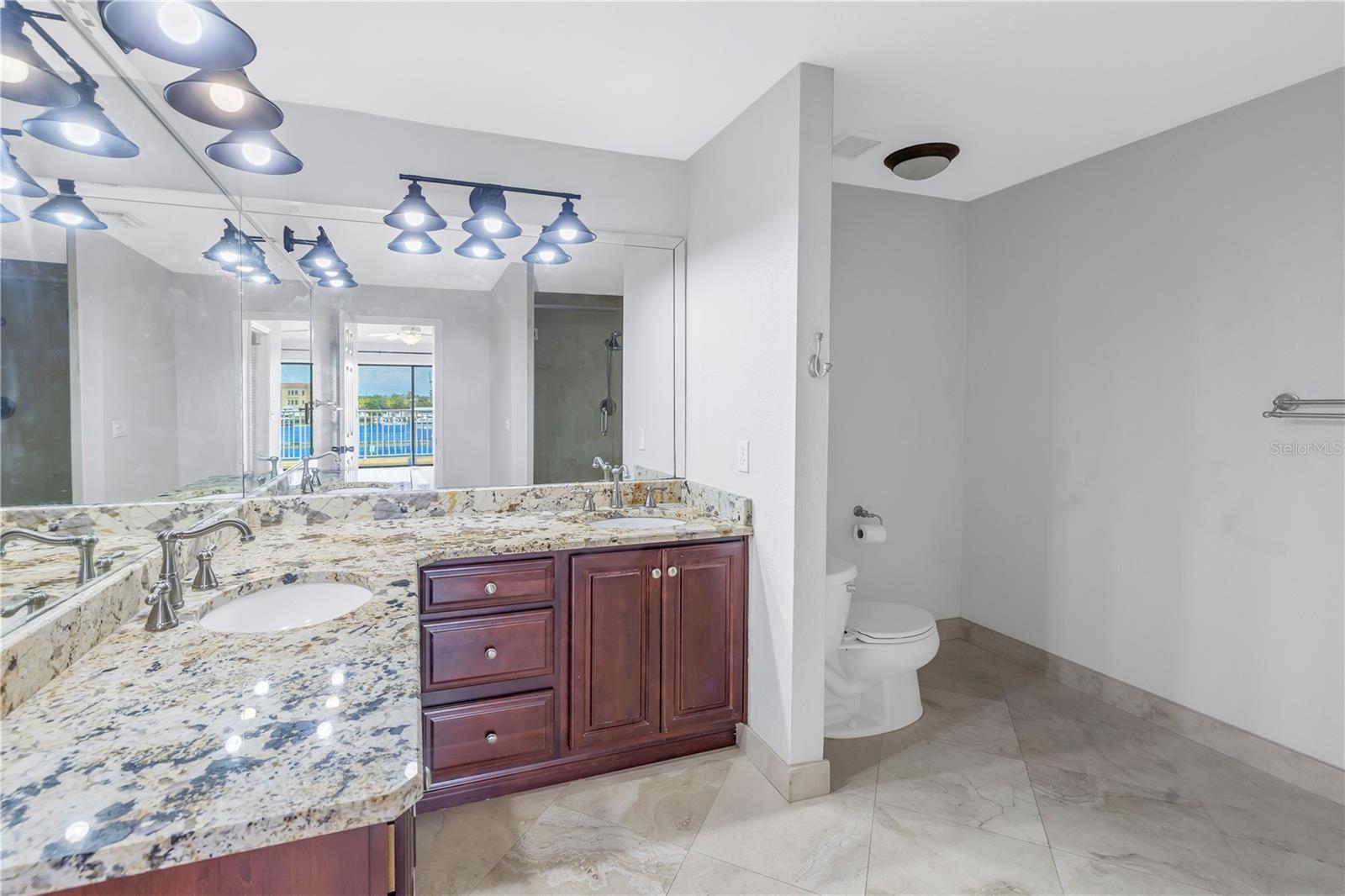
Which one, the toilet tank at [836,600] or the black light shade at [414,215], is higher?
the black light shade at [414,215]

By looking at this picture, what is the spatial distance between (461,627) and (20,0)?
172 cm

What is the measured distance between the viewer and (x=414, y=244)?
102 inches

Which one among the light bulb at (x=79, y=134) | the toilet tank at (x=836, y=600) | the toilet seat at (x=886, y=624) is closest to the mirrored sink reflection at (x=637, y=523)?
the toilet tank at (x=836, y=600)

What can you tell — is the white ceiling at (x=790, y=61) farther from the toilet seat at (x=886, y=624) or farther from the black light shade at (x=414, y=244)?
the toilet seat at (x=886, y=624)

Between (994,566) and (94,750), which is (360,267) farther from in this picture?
(994,566)

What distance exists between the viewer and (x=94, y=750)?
0.86 metres

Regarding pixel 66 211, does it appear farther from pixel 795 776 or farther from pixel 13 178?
pixel 795 776

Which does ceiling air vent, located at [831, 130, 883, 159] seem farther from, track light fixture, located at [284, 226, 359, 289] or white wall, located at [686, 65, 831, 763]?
track light fixture, located at [284, 226, 359, 289]

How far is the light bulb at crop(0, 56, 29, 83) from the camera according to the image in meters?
1.00

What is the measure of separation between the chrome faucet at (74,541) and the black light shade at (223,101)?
0.80 meters

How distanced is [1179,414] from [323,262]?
339 centimetres

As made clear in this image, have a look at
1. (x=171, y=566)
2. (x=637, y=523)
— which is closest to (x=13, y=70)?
(x=171, y=566)

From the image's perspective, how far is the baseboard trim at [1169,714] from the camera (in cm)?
222
